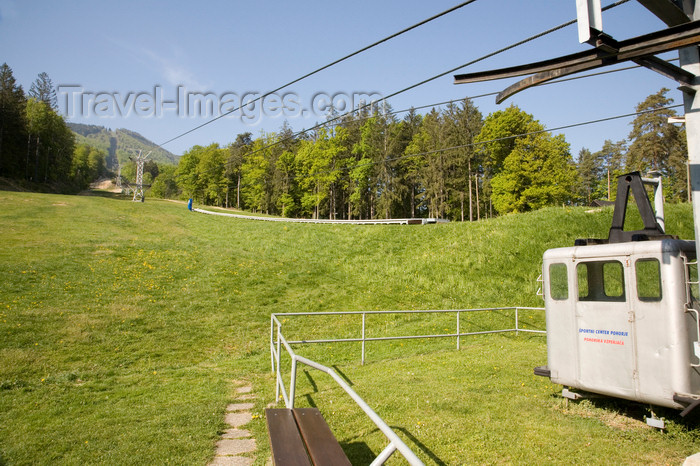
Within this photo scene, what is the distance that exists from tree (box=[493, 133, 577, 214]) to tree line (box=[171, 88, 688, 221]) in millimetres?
106

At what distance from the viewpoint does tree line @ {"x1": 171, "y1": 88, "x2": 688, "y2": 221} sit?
4560 centimetres

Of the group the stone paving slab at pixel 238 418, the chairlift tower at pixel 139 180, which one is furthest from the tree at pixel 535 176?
the stone paving slab at pixel 238 418

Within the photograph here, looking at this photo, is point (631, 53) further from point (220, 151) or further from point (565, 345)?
point (220, 151)

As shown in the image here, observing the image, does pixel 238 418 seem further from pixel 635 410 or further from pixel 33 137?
pixel 33 137

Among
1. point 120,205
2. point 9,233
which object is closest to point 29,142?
point 120,205

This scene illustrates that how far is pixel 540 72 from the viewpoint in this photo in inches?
191

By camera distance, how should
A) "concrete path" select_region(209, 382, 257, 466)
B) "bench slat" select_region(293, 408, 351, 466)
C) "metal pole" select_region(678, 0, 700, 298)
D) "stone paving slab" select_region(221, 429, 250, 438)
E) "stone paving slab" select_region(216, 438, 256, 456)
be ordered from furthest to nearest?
"stone paving slab" select_region(221, 429, 250, 438), "stone paving slab" select_region(216, 438, 256, 456), "concrete path" select_region(209, 382, 257, 466), "metal pole" select_region(678, 0, 700, 298), "bench slat" select_region(293, 408, 351, 466)

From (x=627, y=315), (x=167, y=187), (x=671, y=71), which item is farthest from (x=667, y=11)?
(x=167, y=187)

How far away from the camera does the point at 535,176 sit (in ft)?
146

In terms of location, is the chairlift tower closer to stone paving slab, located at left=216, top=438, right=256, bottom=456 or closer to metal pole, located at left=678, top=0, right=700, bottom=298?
stone paving slab, located at left=216, top=438, right=256, bottom=456

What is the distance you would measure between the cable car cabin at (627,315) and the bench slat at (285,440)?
439 cm

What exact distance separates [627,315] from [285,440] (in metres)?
5.06

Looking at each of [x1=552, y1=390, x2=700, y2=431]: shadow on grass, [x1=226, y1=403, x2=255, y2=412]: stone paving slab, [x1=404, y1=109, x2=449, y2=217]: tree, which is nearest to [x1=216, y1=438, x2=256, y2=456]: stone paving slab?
[x1=226, y1=403, x2=255, y2=412]: stone paving slab

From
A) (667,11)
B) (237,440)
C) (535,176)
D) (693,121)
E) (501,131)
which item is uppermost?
(501,131)
